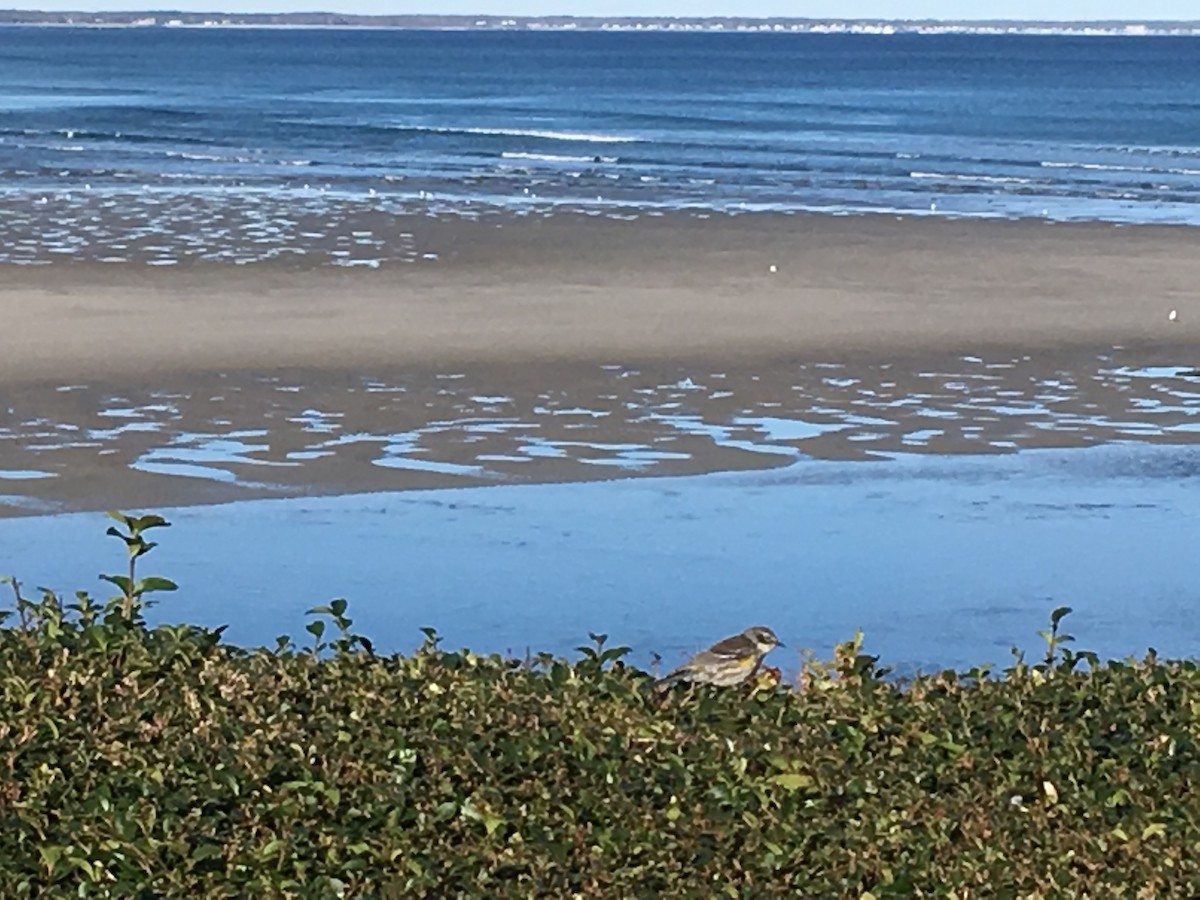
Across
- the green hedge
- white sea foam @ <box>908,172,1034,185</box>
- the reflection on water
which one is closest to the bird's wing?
the green hedge

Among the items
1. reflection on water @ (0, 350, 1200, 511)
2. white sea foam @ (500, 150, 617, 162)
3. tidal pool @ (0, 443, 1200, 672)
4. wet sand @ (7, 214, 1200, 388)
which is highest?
tidal pool @ (0, 443, 1200, 672)

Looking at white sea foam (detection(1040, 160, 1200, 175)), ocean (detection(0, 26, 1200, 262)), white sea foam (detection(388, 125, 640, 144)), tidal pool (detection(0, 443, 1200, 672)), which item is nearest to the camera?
tidal pool (detection(0, 443, 1200, 672))

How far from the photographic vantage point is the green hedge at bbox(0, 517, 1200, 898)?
15.3 feet

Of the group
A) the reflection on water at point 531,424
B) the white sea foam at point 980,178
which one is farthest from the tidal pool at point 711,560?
the white sea foam at point 980,178

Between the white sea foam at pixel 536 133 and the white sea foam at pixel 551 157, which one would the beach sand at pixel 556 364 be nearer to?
the white sea foam at pixel 551 157

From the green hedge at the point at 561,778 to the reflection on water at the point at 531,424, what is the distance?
5.23 metres

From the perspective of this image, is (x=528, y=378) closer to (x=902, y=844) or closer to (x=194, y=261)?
(x=194, y=261)

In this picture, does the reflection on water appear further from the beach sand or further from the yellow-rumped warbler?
the yellow-rumped warbler

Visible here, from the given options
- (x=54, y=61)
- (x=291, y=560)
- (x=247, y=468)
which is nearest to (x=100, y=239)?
(x=247, y=468)

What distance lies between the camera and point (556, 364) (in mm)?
15352

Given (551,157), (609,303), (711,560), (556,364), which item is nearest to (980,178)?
(551,157)

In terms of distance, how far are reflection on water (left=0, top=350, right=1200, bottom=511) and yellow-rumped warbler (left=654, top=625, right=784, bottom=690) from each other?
16.7 ft

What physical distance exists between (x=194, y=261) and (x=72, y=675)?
53.9ft

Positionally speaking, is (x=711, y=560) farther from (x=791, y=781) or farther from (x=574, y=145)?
(x=574, y=145)
